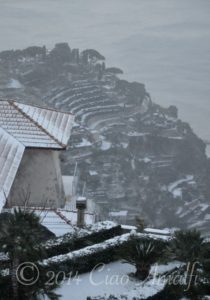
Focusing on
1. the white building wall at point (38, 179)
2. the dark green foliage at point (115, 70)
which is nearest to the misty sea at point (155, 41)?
the dark green foliage at point (115, 70)

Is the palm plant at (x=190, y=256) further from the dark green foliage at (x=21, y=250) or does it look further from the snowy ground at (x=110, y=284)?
the dark green foliage at (x=21, y=250)

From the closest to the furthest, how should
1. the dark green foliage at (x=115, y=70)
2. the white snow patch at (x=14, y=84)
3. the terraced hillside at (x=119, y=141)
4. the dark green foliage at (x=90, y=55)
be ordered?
the terraced hillside at (x=119, y=141), the white snow patch at (x=14, y=84), the dark green foliage at (x=115, y=70), the dark green foliage at (x=90, y=55)

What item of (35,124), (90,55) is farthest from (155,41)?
(35,124)

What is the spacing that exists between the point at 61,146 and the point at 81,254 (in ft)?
15.5

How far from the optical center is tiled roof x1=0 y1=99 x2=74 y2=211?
39.8 ft

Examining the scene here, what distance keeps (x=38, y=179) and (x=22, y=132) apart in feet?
3.13

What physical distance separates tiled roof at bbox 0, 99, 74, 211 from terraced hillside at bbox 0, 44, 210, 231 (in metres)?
16.0

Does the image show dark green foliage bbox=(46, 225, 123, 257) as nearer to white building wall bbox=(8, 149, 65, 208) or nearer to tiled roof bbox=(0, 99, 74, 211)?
tiled roof bbox=(0, 99, 74, 211)

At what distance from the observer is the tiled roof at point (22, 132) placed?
39.8 ft

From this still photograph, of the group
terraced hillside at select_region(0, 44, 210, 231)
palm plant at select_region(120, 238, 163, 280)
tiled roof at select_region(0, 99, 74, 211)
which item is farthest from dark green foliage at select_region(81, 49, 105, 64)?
palm plant at select_region(120, 238, 163, 280)

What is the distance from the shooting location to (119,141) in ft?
164

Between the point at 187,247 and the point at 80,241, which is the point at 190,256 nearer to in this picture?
the point at 187,247

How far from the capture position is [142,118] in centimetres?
5847

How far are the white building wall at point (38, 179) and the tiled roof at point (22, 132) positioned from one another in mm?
295
